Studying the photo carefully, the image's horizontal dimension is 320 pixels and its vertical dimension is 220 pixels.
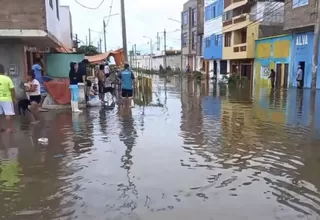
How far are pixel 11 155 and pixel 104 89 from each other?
30.1 ft

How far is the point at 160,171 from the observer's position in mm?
5887

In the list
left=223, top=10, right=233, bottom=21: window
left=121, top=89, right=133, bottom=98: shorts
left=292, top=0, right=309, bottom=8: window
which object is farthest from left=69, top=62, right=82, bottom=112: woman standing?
left=223, top=10, right=233, bottom=21: window

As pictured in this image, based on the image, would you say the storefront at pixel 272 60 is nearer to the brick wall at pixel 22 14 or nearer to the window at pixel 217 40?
the window at pixel 217 40

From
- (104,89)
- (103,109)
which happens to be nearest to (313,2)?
(104,89)

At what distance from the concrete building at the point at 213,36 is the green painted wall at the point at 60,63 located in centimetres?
3049

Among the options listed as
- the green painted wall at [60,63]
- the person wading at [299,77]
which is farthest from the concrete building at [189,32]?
the green painted wall at [60,63]

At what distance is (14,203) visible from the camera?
4.56 meters

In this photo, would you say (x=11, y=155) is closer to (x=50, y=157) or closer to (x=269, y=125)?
(x=50, y=157)

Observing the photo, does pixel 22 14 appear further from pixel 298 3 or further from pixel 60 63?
pixel 298 3

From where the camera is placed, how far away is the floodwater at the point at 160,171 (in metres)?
4.39

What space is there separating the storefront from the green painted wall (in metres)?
16.8

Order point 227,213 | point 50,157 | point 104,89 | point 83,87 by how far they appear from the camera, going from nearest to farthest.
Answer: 1. point 227,213
2. point 50,157
3. point 83,87
4. point 104,89

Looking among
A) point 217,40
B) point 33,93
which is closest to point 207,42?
point 217,40

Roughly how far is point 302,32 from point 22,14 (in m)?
20.9
